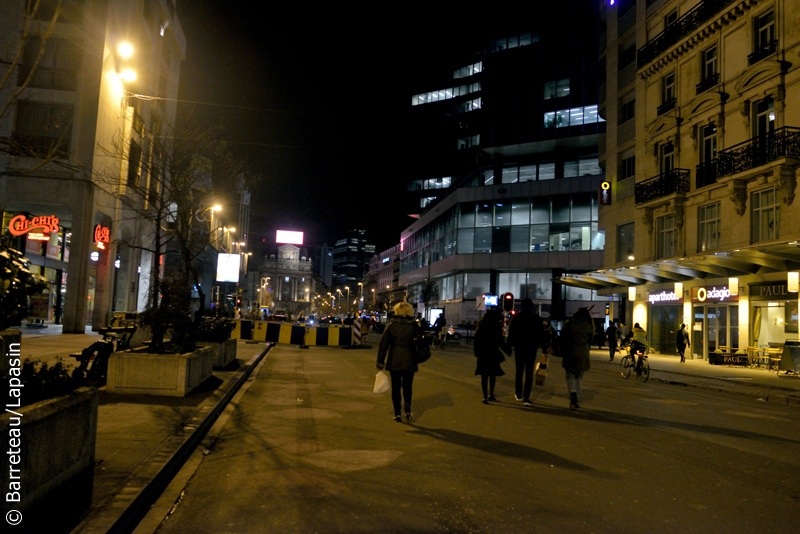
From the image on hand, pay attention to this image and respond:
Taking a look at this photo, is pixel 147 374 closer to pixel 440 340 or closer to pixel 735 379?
pixel 735 379

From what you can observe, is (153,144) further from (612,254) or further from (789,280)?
(612,254)

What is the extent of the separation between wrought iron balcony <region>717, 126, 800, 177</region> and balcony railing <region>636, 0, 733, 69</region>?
641 centimetres

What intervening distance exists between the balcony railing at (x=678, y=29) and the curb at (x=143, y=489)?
89.5 feet

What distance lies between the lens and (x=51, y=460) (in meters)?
4.17

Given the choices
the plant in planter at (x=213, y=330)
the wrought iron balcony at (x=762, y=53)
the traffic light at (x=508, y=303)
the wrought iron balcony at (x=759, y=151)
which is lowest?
the plant in planter at (x=213, y=330)

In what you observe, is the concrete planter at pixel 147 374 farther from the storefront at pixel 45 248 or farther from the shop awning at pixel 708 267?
the storefront at pixel 45 248

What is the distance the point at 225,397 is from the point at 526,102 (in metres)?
50.0

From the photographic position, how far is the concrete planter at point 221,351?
47.1 feet

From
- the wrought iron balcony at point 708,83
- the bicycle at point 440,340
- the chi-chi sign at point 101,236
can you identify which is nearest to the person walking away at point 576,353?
the wrought iron balcony at point 708,83

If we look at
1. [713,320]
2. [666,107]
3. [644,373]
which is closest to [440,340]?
[713,320]

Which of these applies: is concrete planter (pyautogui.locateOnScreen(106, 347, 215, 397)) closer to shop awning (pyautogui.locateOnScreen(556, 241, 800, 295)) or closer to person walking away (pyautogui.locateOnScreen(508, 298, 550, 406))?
person walking away (pyautogui.locateOnScreen(508, 298, 550, 406))

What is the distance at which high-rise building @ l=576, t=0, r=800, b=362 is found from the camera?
2175 cm

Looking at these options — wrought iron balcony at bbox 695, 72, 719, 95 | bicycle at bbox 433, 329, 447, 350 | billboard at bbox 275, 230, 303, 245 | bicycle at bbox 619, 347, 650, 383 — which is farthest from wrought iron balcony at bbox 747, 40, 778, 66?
billboard at bbox 275, 230, 303, 245

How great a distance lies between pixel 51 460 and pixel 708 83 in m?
29.0
